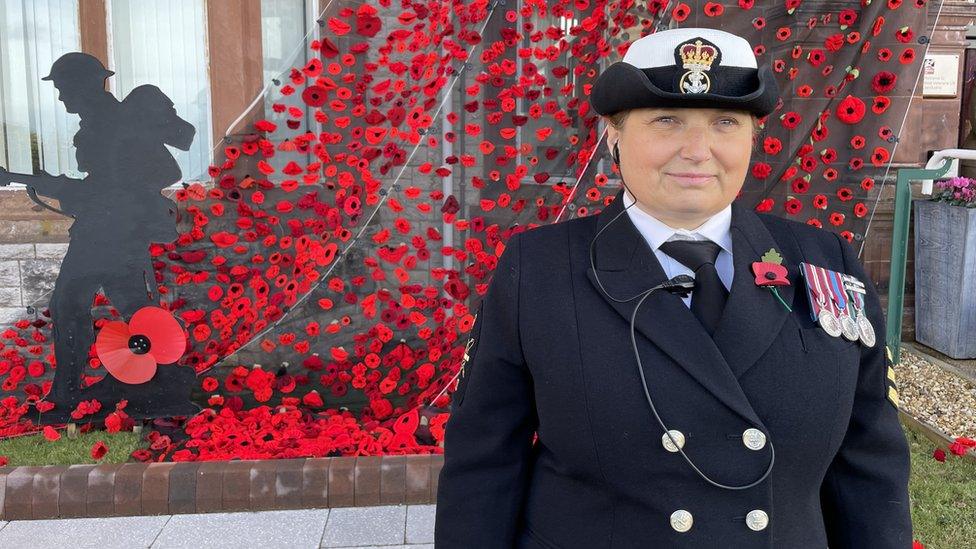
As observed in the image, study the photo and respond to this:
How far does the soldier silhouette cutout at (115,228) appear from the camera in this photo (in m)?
3.97

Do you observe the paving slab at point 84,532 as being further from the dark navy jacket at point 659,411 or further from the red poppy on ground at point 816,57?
the red poppy on ground at point 816,57

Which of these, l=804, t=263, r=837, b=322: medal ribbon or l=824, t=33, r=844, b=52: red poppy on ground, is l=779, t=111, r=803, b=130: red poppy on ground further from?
l=804, t=263, r=837, b=322: medal ribbon

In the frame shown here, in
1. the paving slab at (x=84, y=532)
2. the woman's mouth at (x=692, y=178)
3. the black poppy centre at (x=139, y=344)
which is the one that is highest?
the woman's mouth at (x=692, y=178)

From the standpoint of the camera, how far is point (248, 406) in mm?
4371

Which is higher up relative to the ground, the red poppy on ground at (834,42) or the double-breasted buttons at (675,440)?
the red poppy on ground at (834,42)

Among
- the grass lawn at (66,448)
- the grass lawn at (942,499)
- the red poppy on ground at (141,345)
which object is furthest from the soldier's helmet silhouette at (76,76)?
the grass lawn at (942,499)

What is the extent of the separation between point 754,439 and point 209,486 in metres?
2.71

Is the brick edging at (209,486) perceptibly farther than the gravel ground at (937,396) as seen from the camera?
No

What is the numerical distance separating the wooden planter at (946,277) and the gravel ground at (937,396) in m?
0.28

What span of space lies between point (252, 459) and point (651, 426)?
2.73 metres

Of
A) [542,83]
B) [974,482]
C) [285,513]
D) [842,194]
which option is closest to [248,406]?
[285,513]

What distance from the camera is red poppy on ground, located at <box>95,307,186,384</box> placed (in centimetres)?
397

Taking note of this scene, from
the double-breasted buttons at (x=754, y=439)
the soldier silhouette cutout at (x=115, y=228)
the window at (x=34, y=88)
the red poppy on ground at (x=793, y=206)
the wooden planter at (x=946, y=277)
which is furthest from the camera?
the window at (x=34, y=88)

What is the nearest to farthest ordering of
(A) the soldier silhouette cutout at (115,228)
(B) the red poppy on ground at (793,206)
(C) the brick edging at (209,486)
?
(C) the brick edging at (209,486) → (B) the red poppy on ground at (793,206) → (A) the soldier silhouette cutout at (115,228)
